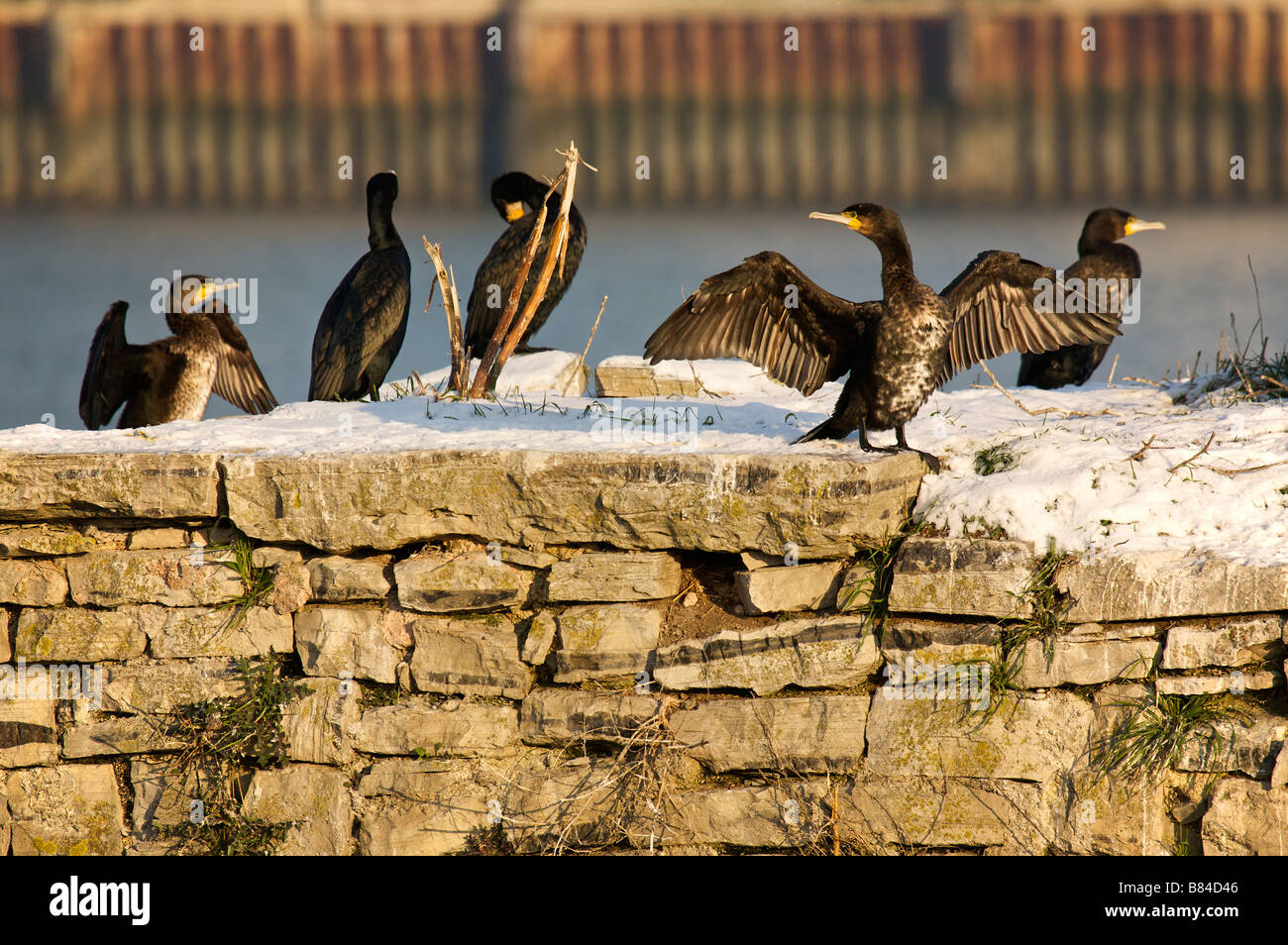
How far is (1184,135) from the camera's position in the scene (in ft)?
43.5

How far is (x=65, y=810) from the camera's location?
3742mm

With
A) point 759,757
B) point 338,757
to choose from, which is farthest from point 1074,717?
point 338,757

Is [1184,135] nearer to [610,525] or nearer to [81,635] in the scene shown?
[610,525]

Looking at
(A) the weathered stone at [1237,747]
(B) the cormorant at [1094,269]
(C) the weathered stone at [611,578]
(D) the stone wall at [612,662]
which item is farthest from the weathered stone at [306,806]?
(B) the cormorant at [1094,269]

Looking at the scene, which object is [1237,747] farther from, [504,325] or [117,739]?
[117,739]

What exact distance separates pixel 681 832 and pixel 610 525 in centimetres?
88

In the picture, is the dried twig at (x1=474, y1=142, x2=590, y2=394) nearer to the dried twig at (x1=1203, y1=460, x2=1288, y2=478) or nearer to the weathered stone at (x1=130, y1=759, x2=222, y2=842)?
the weathered stone at (x1=130, y1=759, x2=222, y2=842)

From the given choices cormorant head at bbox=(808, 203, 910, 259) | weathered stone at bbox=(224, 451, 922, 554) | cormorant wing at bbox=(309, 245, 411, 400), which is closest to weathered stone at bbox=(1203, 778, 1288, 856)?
weathered stone at bbox=(224, 451, 922, 554)

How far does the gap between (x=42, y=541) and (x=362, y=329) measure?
6.11ft

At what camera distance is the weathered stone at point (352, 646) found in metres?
3.68

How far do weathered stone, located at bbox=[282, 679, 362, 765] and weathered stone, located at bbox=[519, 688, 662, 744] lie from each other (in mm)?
509

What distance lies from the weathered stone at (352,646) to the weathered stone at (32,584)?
791 millimetres
